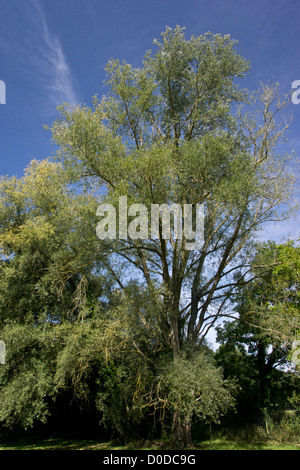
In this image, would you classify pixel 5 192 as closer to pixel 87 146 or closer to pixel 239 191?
pixel 87 146

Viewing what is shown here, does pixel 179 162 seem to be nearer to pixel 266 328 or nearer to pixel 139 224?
pixel 139 224

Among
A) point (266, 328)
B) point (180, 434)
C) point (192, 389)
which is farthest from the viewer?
point (266, 328)

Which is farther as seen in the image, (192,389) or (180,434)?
(180,434)

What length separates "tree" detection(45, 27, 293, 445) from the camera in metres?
12.4

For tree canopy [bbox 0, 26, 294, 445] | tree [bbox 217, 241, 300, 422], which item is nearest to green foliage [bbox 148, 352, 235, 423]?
tree canopy [bbox 0, 26, 294, 445]

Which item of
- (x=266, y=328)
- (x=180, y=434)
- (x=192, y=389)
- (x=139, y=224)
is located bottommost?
(x=180, y=434)

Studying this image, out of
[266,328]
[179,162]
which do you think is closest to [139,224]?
[179,162]

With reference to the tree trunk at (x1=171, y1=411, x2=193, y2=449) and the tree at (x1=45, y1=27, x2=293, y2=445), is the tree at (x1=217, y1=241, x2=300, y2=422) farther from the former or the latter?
the tree trunk at (x1=171, y1=411, x2=193, y2=449)

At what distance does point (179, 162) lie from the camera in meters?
13.0

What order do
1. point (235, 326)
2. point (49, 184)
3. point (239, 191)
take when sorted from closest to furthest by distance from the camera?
point (239, 191), point (49, 184), point (235, 326)

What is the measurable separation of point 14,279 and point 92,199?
5.85m
